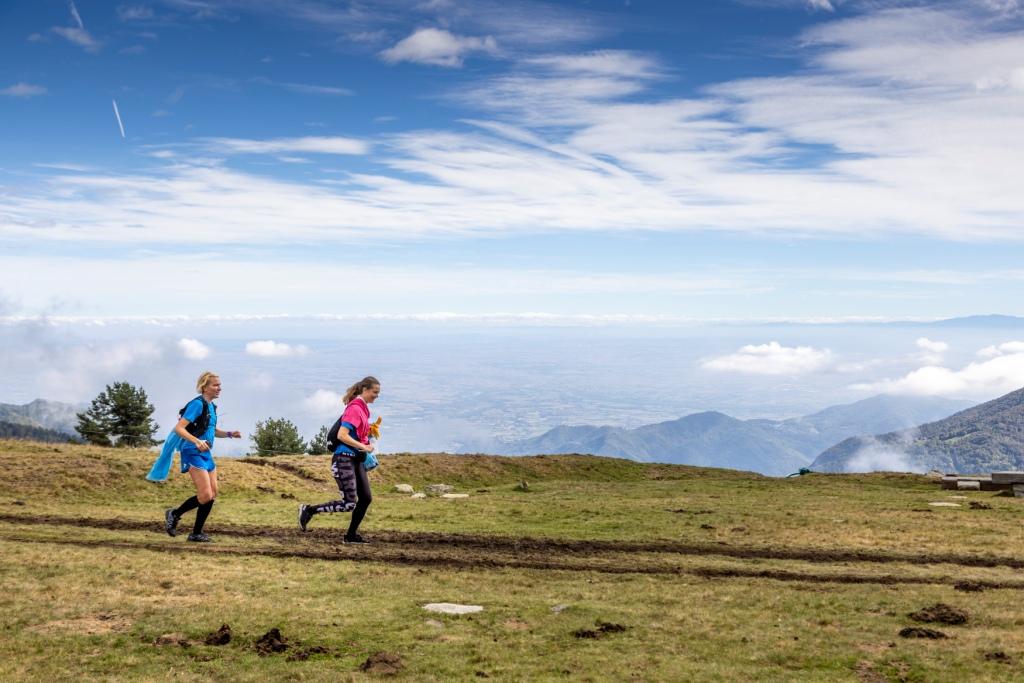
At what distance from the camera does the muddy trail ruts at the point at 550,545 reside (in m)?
21.5

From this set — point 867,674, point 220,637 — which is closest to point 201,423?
point 220,637

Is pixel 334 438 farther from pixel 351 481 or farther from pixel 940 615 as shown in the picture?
pixel 940 615

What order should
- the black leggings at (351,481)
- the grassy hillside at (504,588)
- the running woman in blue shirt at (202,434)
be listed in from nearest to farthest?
the grassy hillside at (504,588), the running woman in blue shirt at (202,434), the black leggings at (351,481)

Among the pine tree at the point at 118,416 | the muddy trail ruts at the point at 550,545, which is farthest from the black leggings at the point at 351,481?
the pine tree at the point at 118,416

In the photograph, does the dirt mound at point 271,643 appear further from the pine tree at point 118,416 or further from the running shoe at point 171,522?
the pine tree at point 118,416

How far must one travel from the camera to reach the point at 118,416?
9956 cm

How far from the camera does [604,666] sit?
11344 millimetres

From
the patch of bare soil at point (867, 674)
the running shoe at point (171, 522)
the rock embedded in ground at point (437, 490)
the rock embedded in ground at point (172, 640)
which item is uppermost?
the running shoe at point (171, 522)

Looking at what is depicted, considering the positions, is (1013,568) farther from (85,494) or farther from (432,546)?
(85,494)

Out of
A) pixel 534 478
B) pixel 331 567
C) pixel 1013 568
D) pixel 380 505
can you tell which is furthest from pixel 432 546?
pixel 534 478

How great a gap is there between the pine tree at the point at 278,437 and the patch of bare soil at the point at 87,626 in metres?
89.0

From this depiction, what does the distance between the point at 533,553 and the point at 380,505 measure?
12.0m

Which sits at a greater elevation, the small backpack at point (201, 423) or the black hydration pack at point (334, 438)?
the small backpack at point (201, 423)

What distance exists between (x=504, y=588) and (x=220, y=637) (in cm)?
657
